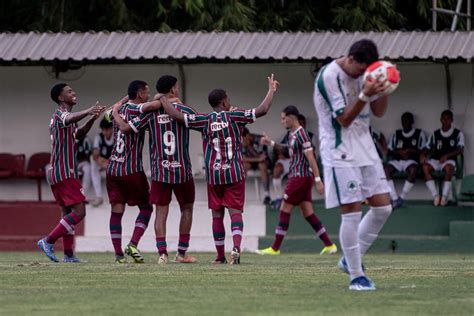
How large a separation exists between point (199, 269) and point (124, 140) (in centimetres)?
276

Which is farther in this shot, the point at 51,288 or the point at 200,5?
the point at 200,5

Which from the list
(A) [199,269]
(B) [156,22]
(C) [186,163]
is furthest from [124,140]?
(B) [156,22]

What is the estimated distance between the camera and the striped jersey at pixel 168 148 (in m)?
15.5

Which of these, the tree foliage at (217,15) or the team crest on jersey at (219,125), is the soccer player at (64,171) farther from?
the tree foliage at (217,15)

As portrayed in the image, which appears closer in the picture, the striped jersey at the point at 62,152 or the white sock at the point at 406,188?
the striped jersey at the point at 62,152

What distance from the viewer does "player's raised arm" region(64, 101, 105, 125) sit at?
14.9 meters

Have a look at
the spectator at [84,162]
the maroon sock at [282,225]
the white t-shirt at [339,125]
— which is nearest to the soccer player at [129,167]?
the maroon sock at [282,225]

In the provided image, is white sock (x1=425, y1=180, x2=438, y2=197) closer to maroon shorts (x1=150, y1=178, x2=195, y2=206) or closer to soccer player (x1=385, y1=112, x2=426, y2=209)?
soccer player (x1=385, y1=112, x2=426, y2=209)

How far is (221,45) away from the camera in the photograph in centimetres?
2217

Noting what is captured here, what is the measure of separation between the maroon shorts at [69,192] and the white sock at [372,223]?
5.47 metres

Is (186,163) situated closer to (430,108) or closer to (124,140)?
(124,140)

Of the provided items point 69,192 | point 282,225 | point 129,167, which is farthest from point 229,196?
point 282,225

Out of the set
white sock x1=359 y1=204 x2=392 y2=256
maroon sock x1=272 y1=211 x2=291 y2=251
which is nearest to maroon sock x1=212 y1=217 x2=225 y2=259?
maroon sock x1=272 y1=211 x2=291 y2=251

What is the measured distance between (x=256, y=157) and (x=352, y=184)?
494 inches
